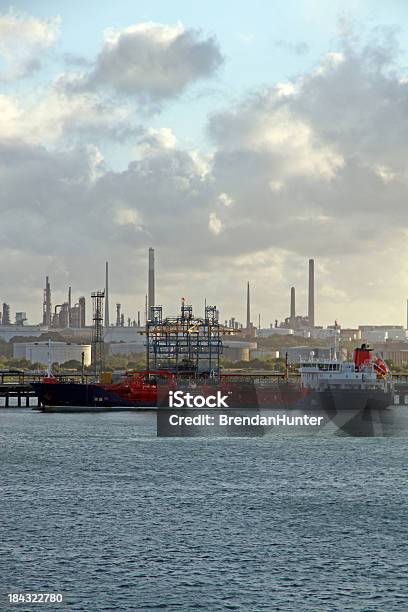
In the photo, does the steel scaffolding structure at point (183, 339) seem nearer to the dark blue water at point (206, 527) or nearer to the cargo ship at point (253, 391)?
the cargo ship at point (253, 391)

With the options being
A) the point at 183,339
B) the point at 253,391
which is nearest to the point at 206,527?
the point at 253,391

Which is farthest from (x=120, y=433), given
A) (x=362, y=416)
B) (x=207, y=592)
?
(x=207, y=592)

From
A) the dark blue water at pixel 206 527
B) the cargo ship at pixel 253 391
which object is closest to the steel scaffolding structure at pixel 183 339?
the cargo ship at pixel 253 391

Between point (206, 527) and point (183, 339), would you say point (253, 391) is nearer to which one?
point (183, 339)

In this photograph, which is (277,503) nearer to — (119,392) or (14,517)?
(14,517)

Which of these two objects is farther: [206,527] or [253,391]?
[253,391]

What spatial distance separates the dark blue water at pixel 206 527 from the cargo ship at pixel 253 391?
118 ft

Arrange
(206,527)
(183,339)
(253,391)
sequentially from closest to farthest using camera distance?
(206,527)
(253,391)
(183,339)

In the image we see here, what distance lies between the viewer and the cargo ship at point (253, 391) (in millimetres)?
108500

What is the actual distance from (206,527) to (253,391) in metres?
75.9

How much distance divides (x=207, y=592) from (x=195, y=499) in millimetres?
16416

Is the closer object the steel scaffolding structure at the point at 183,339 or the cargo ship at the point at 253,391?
the cargo ship at the point at 253,391

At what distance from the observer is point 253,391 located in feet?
390

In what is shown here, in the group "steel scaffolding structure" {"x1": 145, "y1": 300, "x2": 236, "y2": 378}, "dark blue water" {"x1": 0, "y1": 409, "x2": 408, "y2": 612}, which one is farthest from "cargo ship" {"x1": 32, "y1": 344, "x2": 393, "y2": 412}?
"dark blue water" {"x1": 0, "y1": 409, "x2": 408, "y2": 612}
